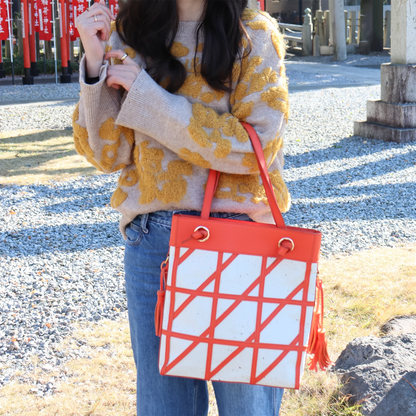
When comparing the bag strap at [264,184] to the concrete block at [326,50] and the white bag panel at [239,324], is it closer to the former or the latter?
the white bag panel at [239,324]

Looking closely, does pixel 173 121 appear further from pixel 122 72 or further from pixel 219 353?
pixel 219 353

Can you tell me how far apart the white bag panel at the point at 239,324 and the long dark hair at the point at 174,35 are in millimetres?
532

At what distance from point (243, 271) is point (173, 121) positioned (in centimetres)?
38

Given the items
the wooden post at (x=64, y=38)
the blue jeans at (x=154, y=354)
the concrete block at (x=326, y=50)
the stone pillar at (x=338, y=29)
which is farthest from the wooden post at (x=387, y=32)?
the blue jeans at (x=154, y=354)

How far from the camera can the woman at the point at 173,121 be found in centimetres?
125

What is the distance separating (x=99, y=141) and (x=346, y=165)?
5.35 m

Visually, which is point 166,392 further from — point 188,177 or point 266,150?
point 266,150

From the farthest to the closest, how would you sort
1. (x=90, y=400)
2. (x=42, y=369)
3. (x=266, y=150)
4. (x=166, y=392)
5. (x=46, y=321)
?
(x=46, y=321), (x=42, y=369), (x=90, y=400), (x=166, y=392), (x=266, y=150)

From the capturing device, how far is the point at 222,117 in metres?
1.26

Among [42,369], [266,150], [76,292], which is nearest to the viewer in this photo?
[266,150]

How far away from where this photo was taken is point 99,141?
1.36m

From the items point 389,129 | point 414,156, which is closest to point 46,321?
point 414,156

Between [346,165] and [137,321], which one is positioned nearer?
[137,321]

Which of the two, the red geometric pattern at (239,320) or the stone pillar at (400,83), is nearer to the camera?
the red geometric pattern at (239,320)
